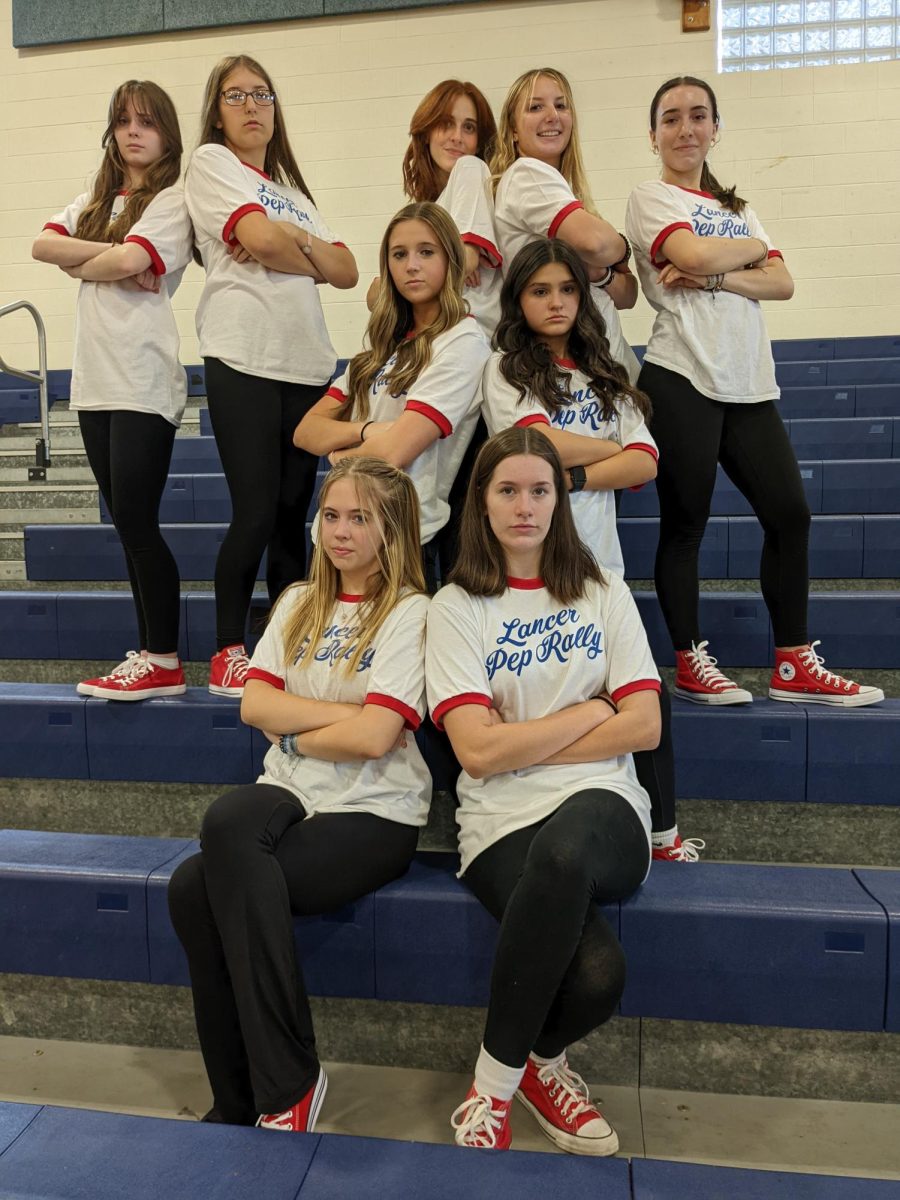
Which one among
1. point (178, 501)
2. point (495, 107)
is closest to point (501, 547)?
point (178, 501)

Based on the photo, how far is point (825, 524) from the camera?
2391 mm

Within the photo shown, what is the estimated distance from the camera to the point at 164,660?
1972 mm

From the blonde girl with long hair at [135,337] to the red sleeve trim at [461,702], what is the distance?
0.80 meters

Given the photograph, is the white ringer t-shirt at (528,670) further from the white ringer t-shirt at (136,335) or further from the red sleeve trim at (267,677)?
the white ringer t-shirt at (136,335)

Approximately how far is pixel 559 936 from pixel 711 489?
38.2 inches

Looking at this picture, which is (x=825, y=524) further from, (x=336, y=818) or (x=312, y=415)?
(x=336, y=818)

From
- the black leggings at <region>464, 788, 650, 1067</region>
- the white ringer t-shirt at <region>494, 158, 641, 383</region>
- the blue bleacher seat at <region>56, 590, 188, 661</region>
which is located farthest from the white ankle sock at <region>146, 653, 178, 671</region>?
the white ringer t-shirt at <region>494, 158, 641, 383</region>

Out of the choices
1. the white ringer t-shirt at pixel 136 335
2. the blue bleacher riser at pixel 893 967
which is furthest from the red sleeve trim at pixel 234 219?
the blue bleacher riser at pixel 893 967

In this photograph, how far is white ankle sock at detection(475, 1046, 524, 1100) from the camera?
1.17 meters

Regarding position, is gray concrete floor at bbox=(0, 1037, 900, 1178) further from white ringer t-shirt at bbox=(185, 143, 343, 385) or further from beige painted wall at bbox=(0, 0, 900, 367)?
beige painted wall at bbox=(0, 0, 900, 367)

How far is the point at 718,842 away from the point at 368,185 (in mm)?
4384

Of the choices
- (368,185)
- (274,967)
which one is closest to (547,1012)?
(274,967)

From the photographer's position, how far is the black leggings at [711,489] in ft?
5.96

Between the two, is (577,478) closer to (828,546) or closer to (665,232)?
(665,232)
